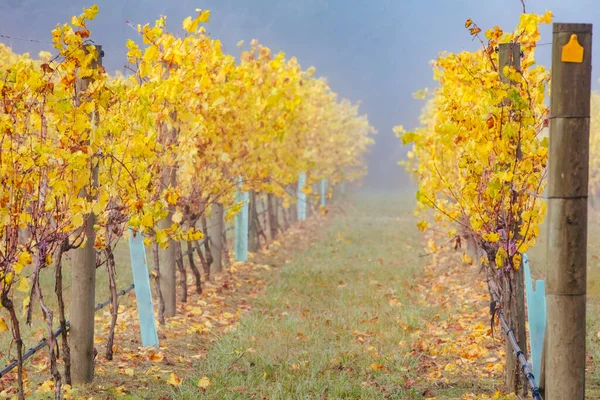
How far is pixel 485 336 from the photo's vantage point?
8484 millimetres

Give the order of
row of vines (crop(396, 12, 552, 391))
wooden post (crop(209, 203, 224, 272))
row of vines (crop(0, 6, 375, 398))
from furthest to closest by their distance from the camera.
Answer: wooden post (crop(209, 203, 224, 272)), row of vines (crop(396, 12, 552, 391)), row of vines (crop(0, 6, 375, 398))

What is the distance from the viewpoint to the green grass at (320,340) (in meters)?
6.47

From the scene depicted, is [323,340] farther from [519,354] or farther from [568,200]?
[568,200]

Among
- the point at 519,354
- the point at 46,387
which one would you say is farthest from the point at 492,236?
the point at 46,387

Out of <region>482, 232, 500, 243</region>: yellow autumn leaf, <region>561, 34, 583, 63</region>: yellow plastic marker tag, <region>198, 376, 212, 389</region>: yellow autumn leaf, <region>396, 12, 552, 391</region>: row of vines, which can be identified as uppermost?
<region>561, 34, 583, 63</region>: yellow plastic marker tag

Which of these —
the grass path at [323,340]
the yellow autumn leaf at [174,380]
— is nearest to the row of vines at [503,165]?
the grass path at [323,340]

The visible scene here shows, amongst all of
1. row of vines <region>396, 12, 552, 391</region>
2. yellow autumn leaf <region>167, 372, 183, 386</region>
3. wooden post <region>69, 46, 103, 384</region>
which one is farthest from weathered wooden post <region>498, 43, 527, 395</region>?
wooden post <region>69, 46, 103, 384</region>

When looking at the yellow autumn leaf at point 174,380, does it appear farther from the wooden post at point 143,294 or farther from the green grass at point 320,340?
the wooden post at point 143,294

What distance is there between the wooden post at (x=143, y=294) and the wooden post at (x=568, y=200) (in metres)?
4.84

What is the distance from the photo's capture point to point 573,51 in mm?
4078

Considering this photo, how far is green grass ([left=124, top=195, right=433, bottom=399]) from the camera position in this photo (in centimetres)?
647

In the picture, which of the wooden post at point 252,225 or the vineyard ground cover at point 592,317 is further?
the wooden post at point 252,225

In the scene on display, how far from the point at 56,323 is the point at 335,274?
5.91m

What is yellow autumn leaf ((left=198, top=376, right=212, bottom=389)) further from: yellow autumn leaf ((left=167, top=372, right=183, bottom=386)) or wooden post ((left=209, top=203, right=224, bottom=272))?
wooden post ((left=209, top=203, right=224, bottom=272))
